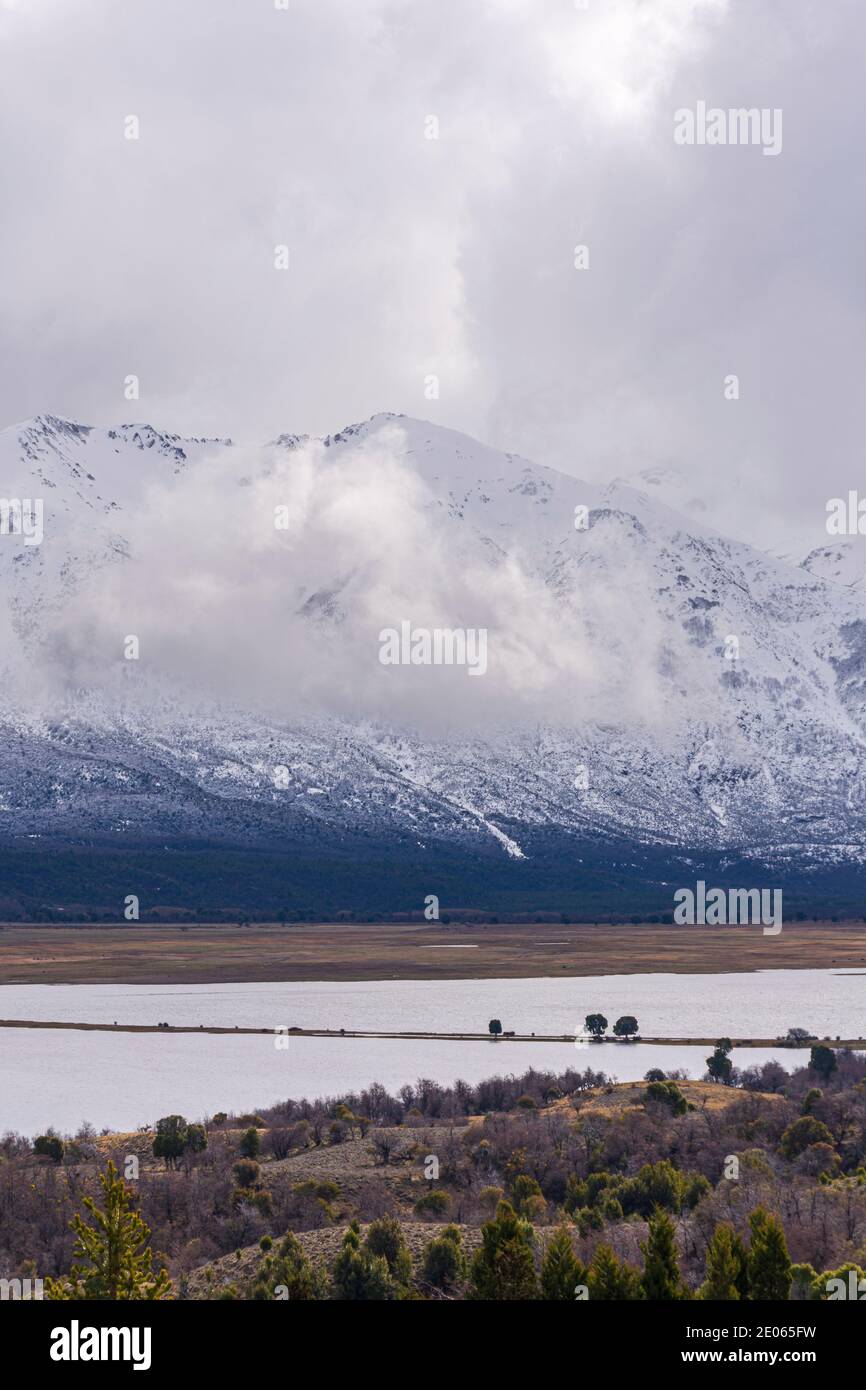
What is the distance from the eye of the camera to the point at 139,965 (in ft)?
616

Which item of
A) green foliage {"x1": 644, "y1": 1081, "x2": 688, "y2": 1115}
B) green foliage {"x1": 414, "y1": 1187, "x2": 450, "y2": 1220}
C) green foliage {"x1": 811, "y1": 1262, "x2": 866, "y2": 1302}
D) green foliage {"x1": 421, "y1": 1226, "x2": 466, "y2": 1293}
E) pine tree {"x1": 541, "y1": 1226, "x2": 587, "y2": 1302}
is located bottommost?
green foliage {"x1": 414, "y1": 1187, "x2": 450, "y2": 1220}

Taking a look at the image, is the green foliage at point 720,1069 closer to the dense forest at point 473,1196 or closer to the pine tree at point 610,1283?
the dense forest at point 473,1196

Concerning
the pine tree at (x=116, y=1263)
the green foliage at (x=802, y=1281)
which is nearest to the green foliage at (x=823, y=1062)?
the green foliage at (x=802, y=1281)

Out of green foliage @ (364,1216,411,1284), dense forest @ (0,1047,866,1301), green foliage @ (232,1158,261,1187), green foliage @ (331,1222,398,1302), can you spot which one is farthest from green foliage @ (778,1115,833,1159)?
green foliage @ (331,1222,398,1302)

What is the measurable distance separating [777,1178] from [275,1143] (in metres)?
23.2

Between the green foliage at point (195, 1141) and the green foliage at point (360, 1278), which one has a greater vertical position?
the green foliage at point (360, 1278)

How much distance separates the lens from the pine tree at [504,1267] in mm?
39562

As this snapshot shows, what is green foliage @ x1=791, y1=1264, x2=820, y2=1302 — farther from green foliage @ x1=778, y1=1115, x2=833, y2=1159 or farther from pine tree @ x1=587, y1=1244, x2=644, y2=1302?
green foliage @ x1=778, y1=1115, x2=833, y2=1159

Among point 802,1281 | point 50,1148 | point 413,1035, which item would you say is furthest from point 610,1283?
point 413,1035

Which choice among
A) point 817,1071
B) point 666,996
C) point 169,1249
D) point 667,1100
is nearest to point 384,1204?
point 169,1249

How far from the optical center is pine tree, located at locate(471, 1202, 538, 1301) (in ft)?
130

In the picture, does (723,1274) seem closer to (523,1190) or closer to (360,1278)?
(360,1278)

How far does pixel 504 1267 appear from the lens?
132 feet

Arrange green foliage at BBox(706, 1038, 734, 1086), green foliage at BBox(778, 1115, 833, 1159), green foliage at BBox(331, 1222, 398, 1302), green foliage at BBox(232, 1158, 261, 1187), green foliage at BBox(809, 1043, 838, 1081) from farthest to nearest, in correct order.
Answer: green foliage at BBox(706, 1038, 734, 1086) → green foliage at BBox(809, 1043, 838, 1081) → green foliage at BBox(778, 1115, 833, 1159) → green foliage at BBox(232, 1158, 261, 1187) → green foliage at BBox(331, 1222, 398, 1302)
